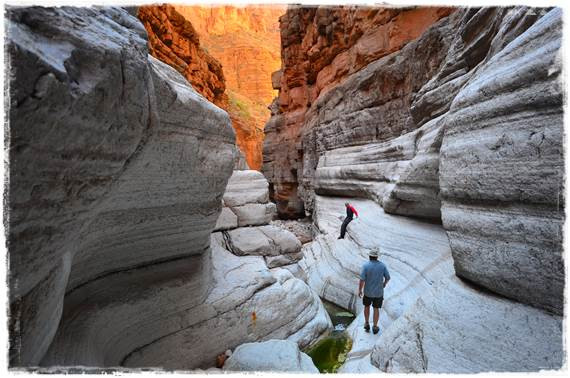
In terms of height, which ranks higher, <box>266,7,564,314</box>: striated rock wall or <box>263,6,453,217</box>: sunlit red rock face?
<box>263,6,453,217</box>: sunlit red rock face

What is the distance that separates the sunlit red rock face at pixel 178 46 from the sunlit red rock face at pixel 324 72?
4689mm

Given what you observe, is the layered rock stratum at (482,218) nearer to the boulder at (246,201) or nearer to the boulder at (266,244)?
the boulder at (266,244)

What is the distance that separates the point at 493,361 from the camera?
2121 millimetres

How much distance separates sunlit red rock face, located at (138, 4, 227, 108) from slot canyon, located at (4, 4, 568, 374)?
11009 mm

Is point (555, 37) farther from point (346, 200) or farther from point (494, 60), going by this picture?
point (346, 200)

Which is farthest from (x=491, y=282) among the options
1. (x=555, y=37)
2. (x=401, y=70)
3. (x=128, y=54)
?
(x=401, y=70)

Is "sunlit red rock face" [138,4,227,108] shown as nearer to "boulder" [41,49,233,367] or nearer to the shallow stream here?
"boulder" [41,49,233,367]

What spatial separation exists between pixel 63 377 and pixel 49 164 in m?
1.05

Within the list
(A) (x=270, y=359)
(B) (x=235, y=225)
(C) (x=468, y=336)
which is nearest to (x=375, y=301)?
(C) (x=468, y=336)

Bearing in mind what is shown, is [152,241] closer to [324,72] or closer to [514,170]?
[514,170]

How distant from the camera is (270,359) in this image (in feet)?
9.79

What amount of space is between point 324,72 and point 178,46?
8.37m

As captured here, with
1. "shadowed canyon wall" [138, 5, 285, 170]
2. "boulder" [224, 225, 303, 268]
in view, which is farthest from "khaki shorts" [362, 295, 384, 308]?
"shadowed canyon wall" [138, 5, 285, 170]

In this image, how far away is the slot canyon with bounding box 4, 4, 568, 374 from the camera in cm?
119
